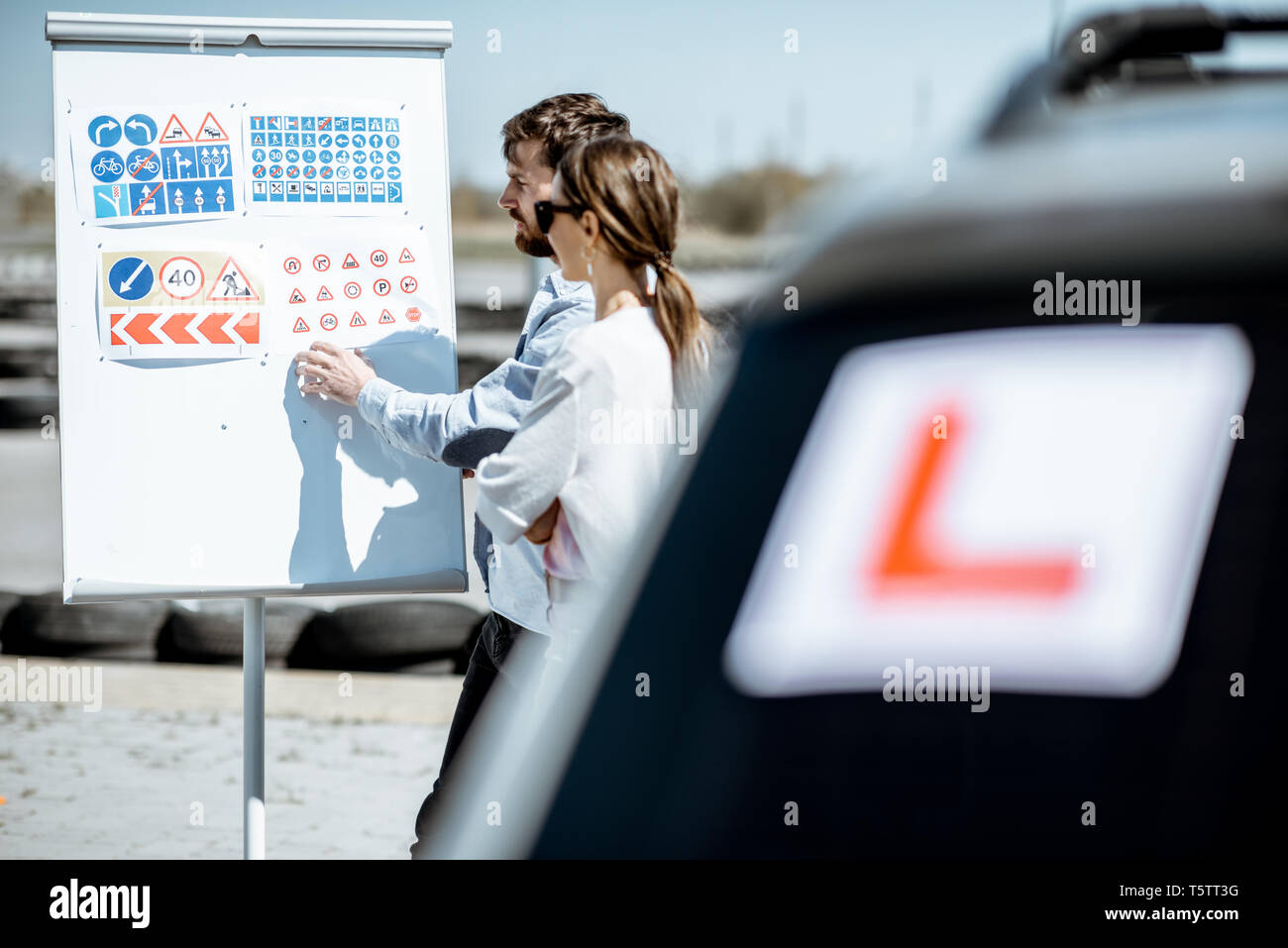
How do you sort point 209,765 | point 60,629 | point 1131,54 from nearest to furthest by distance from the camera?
point 1131,54 < point 209,765 < point 60,629

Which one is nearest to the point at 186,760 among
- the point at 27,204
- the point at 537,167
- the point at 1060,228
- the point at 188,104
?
the point at 188,104

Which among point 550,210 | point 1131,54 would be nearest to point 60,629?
point 550,210

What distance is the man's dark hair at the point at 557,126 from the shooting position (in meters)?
2.60

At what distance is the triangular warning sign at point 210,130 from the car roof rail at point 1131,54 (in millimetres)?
2211

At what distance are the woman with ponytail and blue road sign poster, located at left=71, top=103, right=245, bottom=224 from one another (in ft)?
3.83

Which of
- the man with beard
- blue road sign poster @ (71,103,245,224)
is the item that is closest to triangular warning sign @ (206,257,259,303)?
blue road sign poster @ (71,103,245,224)

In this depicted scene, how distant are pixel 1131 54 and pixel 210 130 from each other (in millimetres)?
2320

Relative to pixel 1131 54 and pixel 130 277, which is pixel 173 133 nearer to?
pixel 130 277

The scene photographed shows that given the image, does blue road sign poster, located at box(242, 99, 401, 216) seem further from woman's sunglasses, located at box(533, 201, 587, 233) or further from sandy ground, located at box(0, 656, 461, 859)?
sandy ground, located at box(0, 656, 461, 859)

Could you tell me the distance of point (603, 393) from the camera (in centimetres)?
201

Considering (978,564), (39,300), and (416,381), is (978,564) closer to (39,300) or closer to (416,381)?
(416,381)

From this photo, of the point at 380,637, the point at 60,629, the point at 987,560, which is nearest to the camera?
the point at 987,560

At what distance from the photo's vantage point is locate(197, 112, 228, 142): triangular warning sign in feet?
9.77

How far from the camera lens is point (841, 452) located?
101cm
